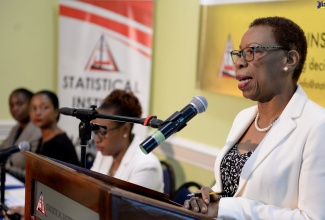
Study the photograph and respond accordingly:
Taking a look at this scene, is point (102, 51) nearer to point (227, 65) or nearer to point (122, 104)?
point (227, 65)

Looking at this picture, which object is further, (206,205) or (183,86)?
(183,86)

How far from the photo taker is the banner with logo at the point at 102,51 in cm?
476

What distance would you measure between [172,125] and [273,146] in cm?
45

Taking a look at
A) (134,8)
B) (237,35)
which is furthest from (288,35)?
(134,8)

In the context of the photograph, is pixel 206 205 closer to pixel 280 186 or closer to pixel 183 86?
pixel 280 186

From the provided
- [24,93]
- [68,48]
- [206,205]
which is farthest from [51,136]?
[206,205]

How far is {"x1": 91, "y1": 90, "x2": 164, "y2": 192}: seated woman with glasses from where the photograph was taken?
315 cm

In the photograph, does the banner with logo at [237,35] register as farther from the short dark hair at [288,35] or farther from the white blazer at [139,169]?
the short dark hair at [288,35]

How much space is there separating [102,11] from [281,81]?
350 centimetres

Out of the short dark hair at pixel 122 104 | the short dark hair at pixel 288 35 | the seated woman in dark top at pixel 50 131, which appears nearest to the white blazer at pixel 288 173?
the short dark hair at pixel 288 35

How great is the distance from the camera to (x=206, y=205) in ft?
5.90

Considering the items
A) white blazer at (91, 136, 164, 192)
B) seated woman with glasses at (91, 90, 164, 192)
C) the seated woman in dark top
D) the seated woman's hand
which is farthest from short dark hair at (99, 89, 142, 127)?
the seated woman's hand

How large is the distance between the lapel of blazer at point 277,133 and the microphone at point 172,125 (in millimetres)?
311

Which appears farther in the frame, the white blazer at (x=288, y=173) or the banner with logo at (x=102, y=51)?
the banner with logo at (x=102, y=51)
